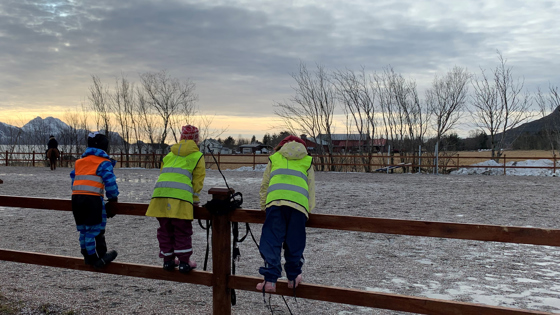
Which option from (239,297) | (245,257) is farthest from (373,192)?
(239,297)

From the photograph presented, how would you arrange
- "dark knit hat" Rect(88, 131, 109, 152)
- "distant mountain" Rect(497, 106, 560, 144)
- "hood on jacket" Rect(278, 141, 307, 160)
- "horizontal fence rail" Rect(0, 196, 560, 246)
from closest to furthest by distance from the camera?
1. "horizontal fence rail" Rect(0, 196, 560, 246)
2. "hood on jacket" Rect(278, 141, 307, 160)
3. "dark knit hat" Rect(88, 131, 109, 152)
4. "distant mountain" Rect(497, 106, 560, 144)

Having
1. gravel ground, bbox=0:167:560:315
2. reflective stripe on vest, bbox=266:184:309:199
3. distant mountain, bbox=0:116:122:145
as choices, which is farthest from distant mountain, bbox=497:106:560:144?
reflective stripe on vest, bbox=266:184:309:199

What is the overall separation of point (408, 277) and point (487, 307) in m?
2.51

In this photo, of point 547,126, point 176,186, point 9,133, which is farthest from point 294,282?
point 9,133

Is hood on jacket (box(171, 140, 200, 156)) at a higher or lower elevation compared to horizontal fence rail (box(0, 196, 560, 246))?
higher

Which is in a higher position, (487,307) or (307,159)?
(307,159)

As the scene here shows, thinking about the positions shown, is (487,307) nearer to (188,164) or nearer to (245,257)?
(188,164)

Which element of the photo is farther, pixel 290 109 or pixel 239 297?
pixel 290 109

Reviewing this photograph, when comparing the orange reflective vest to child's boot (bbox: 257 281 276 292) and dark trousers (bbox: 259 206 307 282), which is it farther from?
child's boot (bbox: 257 281 276 292)

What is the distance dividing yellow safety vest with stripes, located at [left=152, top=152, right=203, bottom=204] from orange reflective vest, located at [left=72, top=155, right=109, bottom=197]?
504 mm

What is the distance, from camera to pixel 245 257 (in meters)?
5.93

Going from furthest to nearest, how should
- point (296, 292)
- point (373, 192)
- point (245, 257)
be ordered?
point (373, 192), point (245, 257), point (296, 292)

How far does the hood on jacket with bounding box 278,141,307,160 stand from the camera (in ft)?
10.6

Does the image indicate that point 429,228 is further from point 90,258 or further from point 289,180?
point 90,258
